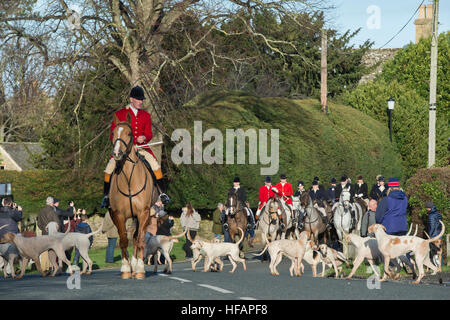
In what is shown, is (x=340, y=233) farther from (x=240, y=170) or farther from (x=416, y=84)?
(x=416, y=84)

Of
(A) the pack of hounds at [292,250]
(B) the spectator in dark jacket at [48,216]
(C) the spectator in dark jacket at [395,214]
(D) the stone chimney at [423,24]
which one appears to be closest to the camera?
(A) the pack of hounds at [292,250]

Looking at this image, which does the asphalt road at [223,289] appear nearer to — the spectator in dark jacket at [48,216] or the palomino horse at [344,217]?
the spectator in dark jacket at [48,216]

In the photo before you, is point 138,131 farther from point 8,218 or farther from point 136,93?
point 8,218

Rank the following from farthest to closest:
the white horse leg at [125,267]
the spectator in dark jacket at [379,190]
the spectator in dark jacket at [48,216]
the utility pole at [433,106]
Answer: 1. the utility pole at [433,106]
2. the spectator in dark jacket at [379,190]
3. the spectator in dark jacket at [48,216]
4. the white horse leg at [125,267]

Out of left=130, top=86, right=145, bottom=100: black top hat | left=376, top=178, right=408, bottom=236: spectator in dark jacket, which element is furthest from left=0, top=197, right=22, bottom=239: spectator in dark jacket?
left=376, top=178, right=408, bottom=236: spectator in dark jacket

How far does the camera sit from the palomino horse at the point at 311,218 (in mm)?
22109

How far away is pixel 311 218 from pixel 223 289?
9.81m

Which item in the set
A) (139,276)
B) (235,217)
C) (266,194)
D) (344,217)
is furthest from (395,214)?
(235,217)

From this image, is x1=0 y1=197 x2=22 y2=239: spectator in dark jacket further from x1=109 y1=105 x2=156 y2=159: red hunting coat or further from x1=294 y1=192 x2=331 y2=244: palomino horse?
x1=294 y1=192 x2=331 y2=244: palomino horse

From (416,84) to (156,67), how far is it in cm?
3571

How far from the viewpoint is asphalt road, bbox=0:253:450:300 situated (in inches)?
446

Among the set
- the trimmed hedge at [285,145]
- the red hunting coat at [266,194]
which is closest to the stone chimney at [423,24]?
the trimmed hedge at [285,145]

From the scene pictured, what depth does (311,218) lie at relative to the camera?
22141 millimetres
